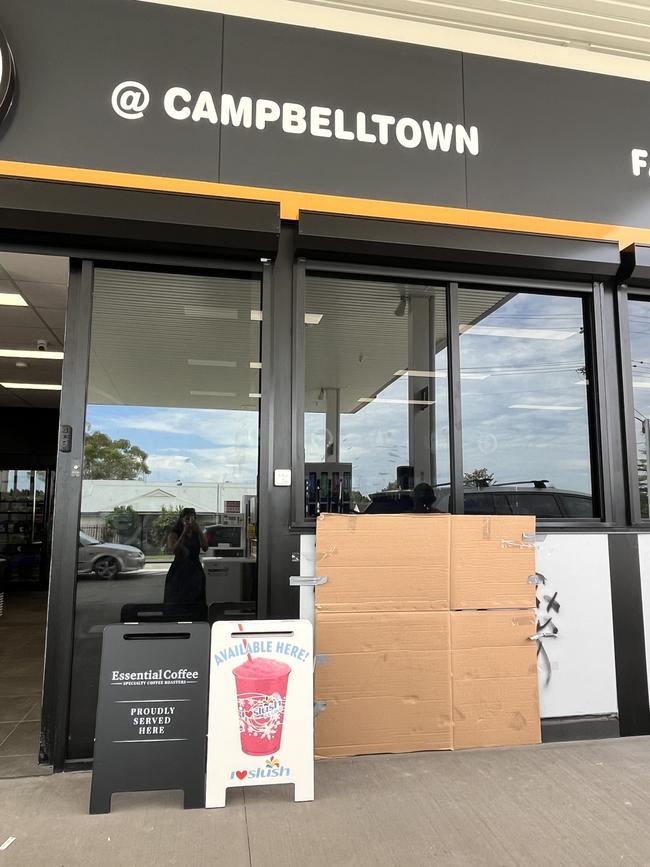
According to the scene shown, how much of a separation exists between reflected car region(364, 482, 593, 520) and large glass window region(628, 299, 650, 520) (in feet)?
1.25

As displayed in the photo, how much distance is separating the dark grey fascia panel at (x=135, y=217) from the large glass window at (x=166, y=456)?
10.7 inches

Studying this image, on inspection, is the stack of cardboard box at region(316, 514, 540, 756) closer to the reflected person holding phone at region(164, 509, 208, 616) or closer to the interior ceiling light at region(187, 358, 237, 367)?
the reflected person holding phone at region(164, 509, 208, 616)

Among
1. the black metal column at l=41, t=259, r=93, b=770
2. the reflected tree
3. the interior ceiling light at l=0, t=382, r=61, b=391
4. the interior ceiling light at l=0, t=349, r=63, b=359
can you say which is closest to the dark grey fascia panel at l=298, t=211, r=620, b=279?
the black metal column at l=41, t=259, r=93, b=770

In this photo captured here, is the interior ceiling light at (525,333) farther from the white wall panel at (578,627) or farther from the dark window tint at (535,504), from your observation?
the white wall panel at (578,627)

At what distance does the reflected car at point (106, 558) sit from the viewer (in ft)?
9.48

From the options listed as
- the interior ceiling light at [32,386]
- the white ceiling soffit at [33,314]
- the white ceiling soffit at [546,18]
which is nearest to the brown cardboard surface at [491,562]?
the white ceiling soffit at [33,314]

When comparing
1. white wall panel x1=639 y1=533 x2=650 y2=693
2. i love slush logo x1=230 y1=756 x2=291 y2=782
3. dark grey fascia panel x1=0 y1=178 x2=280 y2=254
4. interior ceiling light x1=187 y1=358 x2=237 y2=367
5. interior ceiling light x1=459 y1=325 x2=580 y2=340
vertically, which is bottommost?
i love slush logo x1=230 y1=756 x2=291 y2=782

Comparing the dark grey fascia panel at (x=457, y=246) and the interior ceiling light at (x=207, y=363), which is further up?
Result: the dark grey fascia panel at (x=457, y=246)

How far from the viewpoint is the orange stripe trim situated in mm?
2930

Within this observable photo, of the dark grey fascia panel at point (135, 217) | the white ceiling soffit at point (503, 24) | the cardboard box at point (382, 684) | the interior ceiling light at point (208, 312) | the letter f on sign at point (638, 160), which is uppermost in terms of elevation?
the white ceiling soffit at point (503, 24)

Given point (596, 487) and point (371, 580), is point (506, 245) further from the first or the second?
point (371, 580)

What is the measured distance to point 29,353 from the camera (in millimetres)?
6141

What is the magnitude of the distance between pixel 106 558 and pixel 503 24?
405 cm

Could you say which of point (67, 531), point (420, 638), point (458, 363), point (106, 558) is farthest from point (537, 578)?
point (67, 531)
